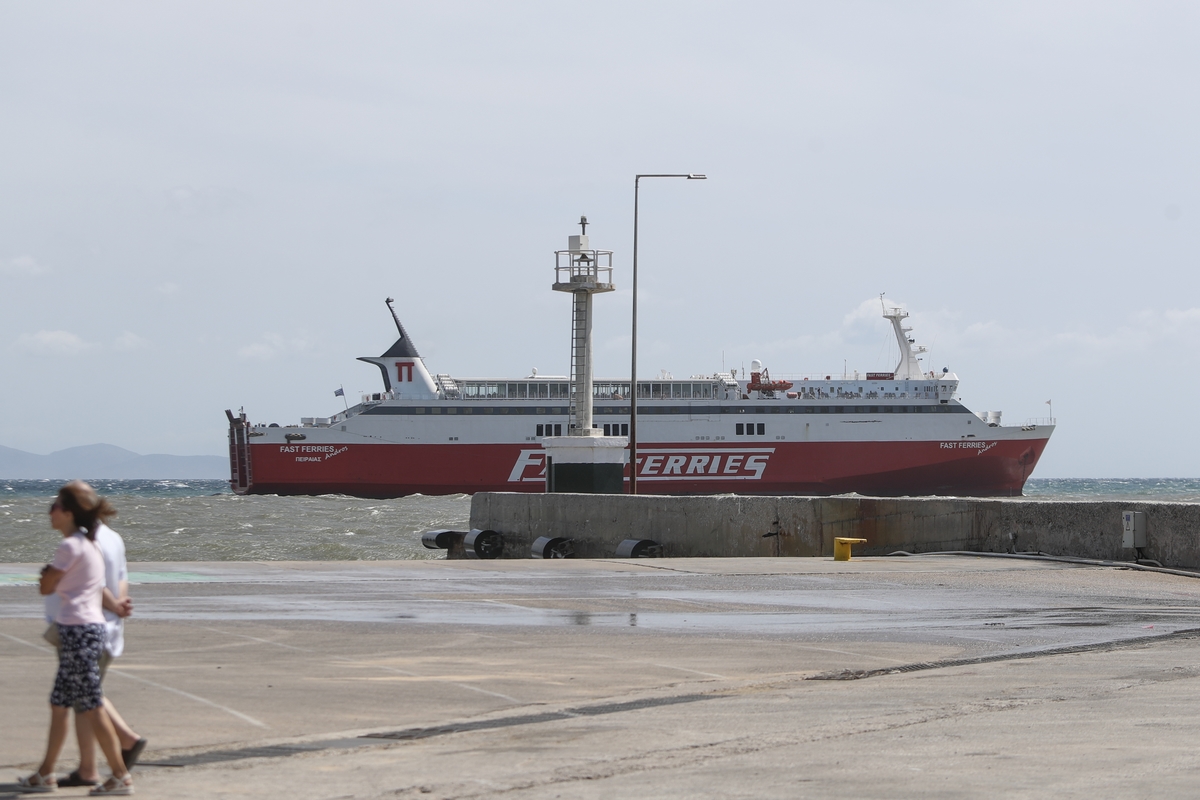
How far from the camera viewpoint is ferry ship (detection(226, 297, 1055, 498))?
7050cm

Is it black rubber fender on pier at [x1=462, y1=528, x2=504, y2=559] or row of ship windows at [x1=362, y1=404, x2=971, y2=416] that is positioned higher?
row of ship windows at [x1=362, y1=404, x2=971, y2=416]

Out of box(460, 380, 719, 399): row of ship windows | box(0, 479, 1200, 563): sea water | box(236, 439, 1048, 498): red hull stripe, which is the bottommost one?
box(0, 479, 1200, 563): sea water

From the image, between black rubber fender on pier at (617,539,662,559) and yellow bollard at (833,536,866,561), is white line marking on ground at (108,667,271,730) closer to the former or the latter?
yellow bollard at (833,536,866,561)

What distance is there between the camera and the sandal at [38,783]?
4.97 metres

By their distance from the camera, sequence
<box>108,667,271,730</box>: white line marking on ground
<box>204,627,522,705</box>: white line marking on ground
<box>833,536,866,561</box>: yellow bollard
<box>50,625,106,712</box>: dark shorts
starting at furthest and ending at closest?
<box>833,536,866,561</box>: yellow bollard, <box>204,627,522,705</box>: white line marking on ground, <box>108,667,271,730</box>: white line marking on ground, <box>50,625,106,712</box>: dark shorts

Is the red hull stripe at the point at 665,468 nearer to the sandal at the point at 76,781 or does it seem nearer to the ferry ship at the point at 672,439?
the ferry ship at the point at 672,439

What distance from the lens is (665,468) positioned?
71125mm

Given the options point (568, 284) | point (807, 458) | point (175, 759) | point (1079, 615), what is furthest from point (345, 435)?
point (175, 759)

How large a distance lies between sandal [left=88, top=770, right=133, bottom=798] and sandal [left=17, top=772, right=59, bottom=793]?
0.54 feet

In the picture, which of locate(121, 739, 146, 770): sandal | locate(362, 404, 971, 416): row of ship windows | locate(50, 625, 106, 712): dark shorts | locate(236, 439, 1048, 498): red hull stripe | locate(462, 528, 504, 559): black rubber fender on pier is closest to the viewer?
locate(50, 625, 106, 712): dark shorts

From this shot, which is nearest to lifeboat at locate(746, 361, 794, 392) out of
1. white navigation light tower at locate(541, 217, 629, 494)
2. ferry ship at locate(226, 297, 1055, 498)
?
ferry ship at locate(226, 297, 1055, 498)

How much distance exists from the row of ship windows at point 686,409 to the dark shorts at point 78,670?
6480cm

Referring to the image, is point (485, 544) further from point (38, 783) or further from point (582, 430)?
point (38, 783)

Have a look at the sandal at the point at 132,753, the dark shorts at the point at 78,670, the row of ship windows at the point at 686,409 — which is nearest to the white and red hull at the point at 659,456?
the row of ship windows at the point at 686,409
